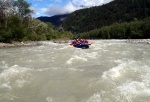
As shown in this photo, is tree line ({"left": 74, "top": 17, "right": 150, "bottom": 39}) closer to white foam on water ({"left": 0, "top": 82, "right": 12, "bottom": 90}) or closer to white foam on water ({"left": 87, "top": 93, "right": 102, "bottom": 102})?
white foam on water ({"left": 87, "top": 93, "right": 102, "bottom": 102})

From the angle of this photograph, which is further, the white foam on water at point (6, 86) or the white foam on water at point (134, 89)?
the white foam on water at point (6, 86)

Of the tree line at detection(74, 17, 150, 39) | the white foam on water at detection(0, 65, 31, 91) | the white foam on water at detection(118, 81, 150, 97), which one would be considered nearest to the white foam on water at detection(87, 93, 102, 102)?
the white foam on water at detection(118, 81, 150, 97)

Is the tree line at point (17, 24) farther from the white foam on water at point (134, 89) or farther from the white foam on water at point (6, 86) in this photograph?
the white foam on water at point (134, 89)

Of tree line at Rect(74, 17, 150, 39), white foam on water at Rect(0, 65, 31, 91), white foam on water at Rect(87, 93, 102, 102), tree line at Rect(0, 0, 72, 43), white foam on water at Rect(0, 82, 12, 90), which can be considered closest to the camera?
white foam on water at Rect(87, 93, 102, 102)

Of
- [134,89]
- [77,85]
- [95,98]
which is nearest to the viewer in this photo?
[95,98]

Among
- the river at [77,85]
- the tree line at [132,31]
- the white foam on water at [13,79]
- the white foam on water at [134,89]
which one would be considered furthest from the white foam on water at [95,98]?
the tree line at [132,31]

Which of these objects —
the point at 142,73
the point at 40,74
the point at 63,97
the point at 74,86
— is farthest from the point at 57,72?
the point at 142,73

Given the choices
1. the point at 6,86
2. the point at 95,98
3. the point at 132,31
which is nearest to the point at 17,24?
the point at 6,86

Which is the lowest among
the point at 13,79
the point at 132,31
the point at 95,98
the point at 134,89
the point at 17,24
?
the point at 95,98

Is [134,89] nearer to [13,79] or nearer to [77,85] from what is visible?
[77,85]

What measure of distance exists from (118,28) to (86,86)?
306ft

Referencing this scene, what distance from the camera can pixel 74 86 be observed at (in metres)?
11.1

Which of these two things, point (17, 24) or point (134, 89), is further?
point (17, 24)

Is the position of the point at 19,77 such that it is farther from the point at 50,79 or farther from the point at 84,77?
the point at 84,77
